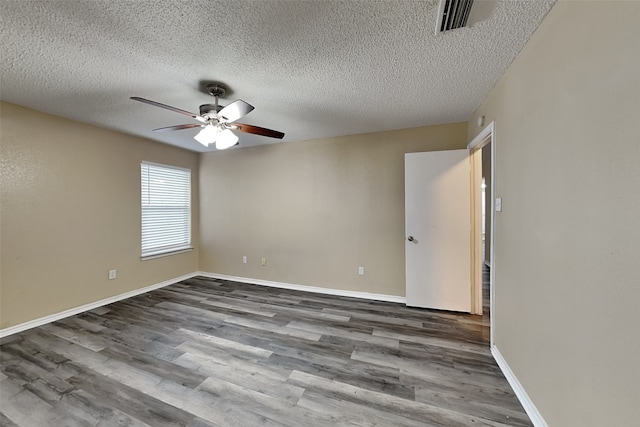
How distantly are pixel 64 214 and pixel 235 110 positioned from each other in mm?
2776

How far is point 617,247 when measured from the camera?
3.03 ft

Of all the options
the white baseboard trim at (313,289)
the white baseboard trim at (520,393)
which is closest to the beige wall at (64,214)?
the white baseboard trim at (313,289)

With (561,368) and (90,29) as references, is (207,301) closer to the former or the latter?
(90,29)

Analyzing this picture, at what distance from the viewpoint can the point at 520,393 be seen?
1586 millimetres

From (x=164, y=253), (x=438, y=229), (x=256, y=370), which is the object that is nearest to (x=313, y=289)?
(x=256, y=370)

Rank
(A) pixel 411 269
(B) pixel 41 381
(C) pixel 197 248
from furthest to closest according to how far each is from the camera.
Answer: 1. (C) pixel 197 248
2. (A) pixel 411 269
3. (B) pixel 41 381

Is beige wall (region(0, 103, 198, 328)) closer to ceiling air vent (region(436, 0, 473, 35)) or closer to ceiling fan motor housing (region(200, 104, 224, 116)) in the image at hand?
ceiling fan motor housing (region(200, 104, 224, 116))

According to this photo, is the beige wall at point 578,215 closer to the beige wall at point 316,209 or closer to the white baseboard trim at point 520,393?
the white baseboard trim at point 520,393

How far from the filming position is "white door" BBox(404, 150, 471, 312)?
2.91m

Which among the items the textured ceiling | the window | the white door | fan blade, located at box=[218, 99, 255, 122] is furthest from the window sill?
the white door

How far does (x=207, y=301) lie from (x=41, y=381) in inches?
65.3

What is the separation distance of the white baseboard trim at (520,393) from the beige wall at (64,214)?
181 inches

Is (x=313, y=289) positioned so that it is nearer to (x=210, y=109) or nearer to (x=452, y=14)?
(x=210, y=109)

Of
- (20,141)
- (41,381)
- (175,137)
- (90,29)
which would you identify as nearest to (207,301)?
(41,381)
